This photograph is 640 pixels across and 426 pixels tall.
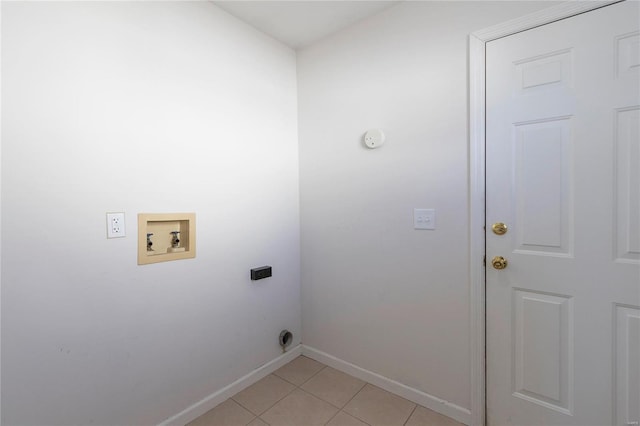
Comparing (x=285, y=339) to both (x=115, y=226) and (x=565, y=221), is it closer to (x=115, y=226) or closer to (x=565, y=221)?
(x=115, y=226)

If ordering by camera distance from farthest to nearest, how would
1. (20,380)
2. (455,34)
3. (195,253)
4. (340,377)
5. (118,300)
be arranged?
(340,377) < (195,253) < (455,34) < (118,300) < (20,380)

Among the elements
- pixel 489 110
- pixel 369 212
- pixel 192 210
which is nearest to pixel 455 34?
pixel 489 110

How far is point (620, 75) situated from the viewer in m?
1.21

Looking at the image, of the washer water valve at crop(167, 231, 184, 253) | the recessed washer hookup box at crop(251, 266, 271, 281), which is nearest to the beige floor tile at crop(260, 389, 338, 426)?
the recessed washer hookup box at crop(251, 266, 271, 281)

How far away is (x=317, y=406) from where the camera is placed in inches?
68.8

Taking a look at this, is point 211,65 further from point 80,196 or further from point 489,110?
point 489,110

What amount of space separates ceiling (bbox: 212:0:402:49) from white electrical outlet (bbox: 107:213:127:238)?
1.41 m

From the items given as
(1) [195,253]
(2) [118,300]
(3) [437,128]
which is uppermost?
(3) [437,128]

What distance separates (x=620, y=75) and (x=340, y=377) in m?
2.27

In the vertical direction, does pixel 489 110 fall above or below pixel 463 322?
above

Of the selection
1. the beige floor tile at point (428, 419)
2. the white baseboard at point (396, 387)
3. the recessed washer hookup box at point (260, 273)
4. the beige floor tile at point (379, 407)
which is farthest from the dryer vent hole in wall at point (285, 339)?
the beige floor tile at point (428, 419)

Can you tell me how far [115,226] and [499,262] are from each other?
1.94 m

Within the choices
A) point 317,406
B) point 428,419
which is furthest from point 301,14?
point 428,419

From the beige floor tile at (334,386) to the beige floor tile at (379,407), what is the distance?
54mm
